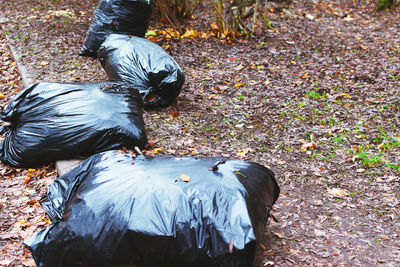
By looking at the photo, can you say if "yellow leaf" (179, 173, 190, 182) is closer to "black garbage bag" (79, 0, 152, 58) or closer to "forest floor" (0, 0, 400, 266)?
"forest floor" (0, 0, 400, 266)

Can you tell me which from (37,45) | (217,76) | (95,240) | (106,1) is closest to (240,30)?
(217,76)

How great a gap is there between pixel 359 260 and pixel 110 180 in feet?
5.33

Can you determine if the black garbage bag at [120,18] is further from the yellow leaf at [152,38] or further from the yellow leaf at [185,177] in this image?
the yellow leaf at [185,177]

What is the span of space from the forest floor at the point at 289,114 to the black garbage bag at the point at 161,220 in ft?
1.45

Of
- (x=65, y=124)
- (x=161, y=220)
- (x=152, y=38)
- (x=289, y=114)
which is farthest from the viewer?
(x=152, y=38)

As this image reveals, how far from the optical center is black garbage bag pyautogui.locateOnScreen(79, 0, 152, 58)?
4988mm

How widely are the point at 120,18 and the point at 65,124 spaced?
2552mm

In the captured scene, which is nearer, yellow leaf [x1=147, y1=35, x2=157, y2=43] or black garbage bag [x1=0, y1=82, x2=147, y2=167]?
black garbage bag [x1=0, y1=82, x2=147, y2=167]

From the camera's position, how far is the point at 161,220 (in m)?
1.82

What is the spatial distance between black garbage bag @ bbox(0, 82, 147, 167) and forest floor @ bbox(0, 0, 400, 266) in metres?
0.22

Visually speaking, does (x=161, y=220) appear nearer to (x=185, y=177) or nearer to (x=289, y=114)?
(x=185, y=177)

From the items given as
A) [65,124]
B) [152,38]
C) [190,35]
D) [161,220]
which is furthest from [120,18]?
[161,220]

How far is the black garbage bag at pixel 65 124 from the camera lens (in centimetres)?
295

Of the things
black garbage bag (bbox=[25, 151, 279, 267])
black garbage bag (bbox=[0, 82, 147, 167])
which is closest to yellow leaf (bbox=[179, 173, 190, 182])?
black garbage bag (bbox=[25, 151, 279, 267])
